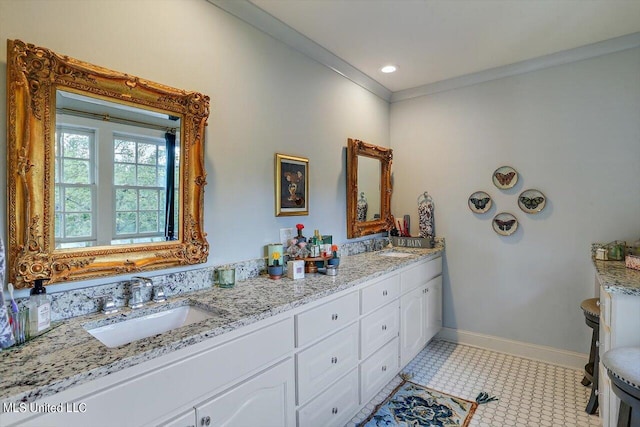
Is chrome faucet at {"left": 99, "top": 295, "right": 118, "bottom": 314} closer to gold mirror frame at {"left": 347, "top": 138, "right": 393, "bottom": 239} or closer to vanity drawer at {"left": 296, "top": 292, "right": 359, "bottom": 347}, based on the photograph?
vanity drawer at {"left": 296, "top": 292, "right": 359, "bottom": 347}

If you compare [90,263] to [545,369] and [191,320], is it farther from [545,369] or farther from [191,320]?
[545,369]

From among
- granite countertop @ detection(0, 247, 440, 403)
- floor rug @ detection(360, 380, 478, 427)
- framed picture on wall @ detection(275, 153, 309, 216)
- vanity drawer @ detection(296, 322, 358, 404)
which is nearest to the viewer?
granite countertop @ detection(0, 247, 440, 403)

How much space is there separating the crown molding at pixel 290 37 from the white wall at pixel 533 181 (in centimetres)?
87

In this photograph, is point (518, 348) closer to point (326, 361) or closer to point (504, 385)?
point (504, 385)

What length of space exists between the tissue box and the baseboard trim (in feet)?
6.89

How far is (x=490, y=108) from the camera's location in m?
3.06

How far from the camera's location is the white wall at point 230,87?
1342 millimetres

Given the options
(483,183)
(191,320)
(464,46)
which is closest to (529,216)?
(483,183)

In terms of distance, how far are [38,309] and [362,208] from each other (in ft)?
7.99

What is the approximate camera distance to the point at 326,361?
176cm

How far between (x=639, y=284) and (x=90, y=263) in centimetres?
266

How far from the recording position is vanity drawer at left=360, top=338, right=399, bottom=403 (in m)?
2.10

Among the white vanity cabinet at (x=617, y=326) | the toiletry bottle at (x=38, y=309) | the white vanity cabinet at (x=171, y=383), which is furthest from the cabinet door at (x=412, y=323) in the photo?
the toiletry bottle at (x=38, y=309)

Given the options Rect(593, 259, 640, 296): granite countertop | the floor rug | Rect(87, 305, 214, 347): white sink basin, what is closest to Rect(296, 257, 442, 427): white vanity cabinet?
the floor rug
